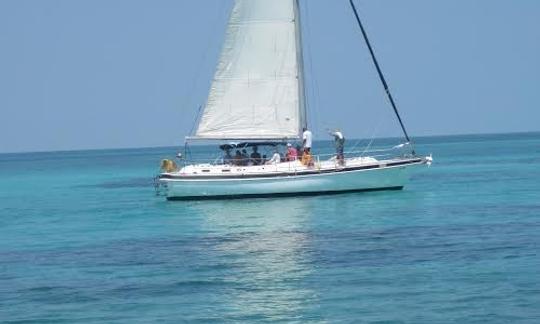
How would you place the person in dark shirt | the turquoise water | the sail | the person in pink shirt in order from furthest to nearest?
the sail < the person in dark shirt < the person in pink shirt < the turquoise water

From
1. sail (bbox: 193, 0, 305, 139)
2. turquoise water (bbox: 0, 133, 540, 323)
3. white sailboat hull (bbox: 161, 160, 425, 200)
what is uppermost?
sail (bbox: 193, 0, 305, 139)

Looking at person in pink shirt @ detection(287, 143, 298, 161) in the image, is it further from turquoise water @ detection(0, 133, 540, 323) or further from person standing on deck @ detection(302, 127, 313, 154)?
turquoise water @ detection(0, 133, 540, 323)

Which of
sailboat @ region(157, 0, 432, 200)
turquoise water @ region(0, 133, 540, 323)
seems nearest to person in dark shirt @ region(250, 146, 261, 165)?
sailboat @ region(157, 0, 432, 200)

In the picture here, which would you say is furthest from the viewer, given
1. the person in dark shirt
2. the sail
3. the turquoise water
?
the sail

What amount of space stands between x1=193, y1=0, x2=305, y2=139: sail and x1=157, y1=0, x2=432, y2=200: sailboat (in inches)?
1.6

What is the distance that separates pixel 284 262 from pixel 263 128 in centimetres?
2043

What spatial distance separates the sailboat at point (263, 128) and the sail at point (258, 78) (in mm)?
40

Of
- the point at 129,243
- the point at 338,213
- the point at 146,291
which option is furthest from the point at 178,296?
the point at 338,213

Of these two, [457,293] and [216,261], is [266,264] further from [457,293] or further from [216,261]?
[457,293]

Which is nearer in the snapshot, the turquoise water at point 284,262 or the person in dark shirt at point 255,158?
the turquoise water at point 284,262

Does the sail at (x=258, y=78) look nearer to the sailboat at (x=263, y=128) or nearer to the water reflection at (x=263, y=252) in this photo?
the sailboat at (x=263, y=128)

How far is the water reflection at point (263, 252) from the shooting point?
2117 cm

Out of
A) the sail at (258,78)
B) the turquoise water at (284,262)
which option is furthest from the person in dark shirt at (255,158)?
the turquoise water at (284,262)

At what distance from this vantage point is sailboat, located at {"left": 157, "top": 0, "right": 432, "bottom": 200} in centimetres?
4453
